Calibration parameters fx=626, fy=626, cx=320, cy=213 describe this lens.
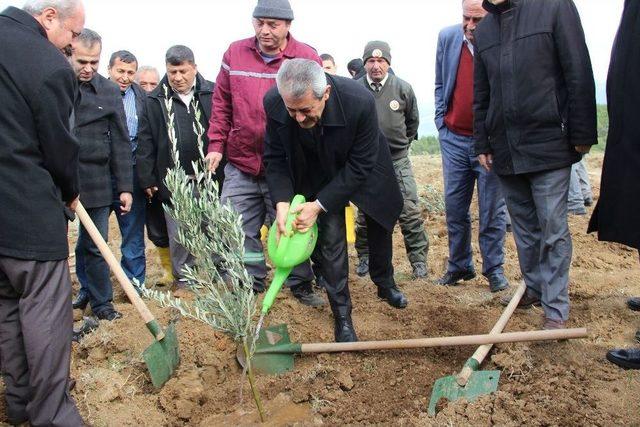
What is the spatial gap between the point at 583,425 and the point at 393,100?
360cm

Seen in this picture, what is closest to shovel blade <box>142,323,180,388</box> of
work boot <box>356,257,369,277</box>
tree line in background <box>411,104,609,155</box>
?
work boot <box>356,257,369,277</box>

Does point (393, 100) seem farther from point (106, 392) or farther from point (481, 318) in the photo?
point (106, 392)

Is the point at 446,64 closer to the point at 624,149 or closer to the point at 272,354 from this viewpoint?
the point at 624,149

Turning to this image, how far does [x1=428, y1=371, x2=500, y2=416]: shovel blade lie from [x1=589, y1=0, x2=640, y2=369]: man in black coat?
0.73 metres

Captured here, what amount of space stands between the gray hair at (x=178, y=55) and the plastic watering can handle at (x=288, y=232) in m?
1.81

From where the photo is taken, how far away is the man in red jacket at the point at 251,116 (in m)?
4.47

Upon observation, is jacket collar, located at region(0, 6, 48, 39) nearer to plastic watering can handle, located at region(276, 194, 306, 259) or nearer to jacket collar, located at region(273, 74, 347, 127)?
jacket collar, located at region(273, 74, 347, 127)

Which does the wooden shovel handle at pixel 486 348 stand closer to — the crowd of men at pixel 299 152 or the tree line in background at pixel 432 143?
the crowd of men at pixel 299 152

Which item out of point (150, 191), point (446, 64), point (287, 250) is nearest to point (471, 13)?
point (446, 64)

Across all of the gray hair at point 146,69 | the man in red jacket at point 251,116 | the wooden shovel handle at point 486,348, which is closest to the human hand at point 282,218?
the man in red jacket at point 251,116

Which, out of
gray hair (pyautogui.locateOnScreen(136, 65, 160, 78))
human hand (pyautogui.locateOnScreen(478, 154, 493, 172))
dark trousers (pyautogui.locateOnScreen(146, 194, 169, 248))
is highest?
gray hair (pyautogui.locateOnScreen(136, 65, 160, 78))

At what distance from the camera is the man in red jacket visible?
4473mm

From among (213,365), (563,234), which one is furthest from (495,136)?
(213,365)

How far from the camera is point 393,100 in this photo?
5.85 m
